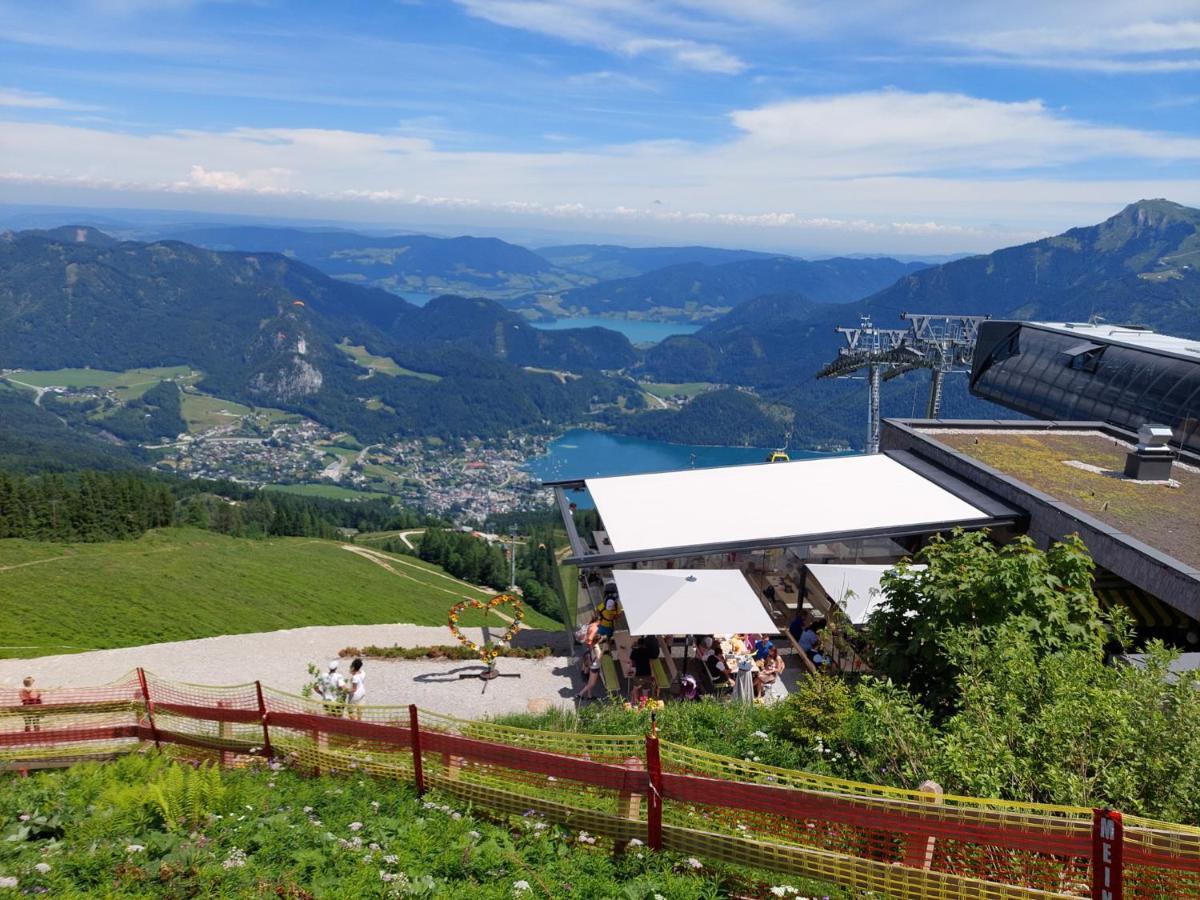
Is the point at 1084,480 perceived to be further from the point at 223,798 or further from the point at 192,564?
the point at 192,564

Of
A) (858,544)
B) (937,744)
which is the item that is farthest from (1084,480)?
(937,744)

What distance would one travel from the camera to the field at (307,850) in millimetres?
6738

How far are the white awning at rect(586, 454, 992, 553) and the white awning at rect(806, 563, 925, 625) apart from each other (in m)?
1.08

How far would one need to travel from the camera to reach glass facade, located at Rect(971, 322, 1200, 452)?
3173 cm

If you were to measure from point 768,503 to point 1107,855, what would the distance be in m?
15.9

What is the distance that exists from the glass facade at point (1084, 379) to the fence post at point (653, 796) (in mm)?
31071

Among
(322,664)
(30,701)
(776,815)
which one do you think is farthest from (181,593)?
(776,815)

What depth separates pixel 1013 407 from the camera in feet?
144

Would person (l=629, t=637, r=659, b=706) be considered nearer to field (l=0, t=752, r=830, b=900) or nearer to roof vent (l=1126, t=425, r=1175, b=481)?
field (l=0, t=752, r=830, b=900)

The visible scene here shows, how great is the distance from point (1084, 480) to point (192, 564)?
1727 inches

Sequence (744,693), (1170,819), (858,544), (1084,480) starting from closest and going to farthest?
(1170,819) → (744,693) → (858,544) → (1084,480)

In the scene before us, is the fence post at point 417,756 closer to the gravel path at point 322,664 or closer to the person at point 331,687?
the gravel path at point 322,664

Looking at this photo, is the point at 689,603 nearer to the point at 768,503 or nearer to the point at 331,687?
the point at 768,503

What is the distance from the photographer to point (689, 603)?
640 inches
